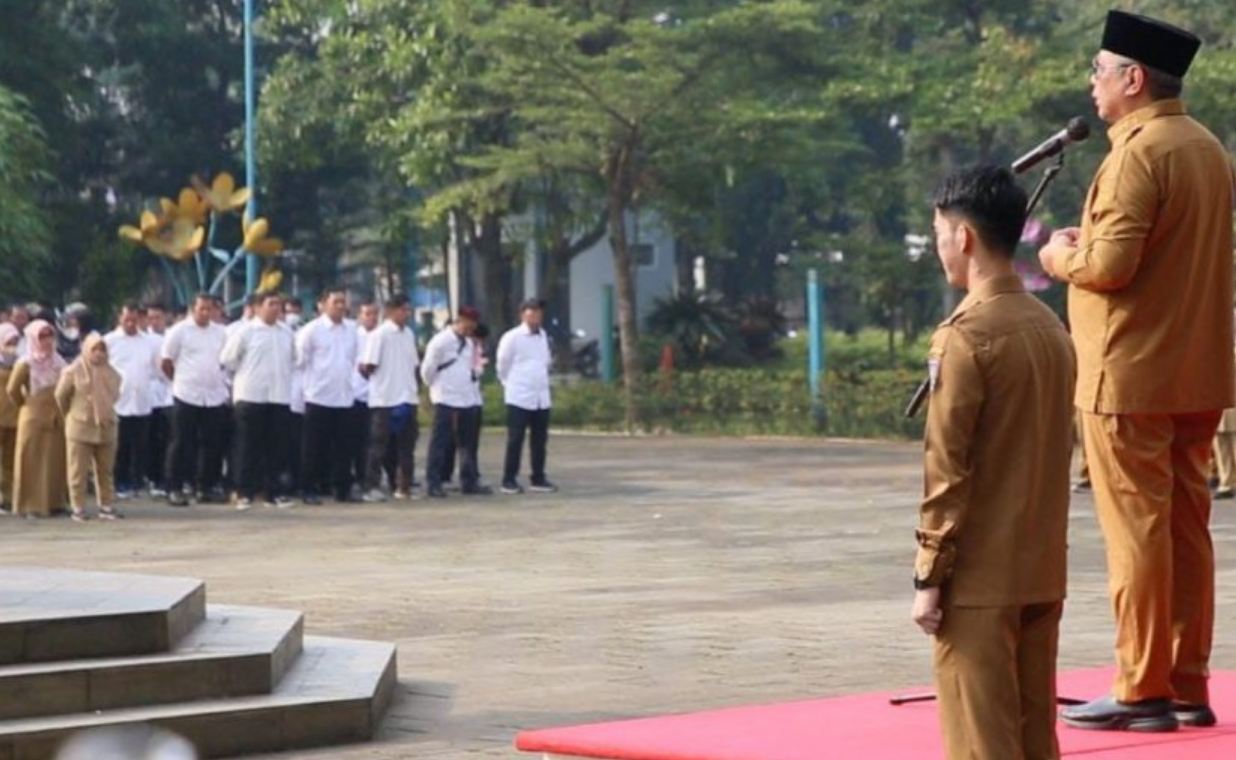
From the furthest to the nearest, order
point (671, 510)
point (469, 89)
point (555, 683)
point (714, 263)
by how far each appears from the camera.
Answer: point (714, 263) < point (469, 89) < point (671, 510) < point (555, 683)

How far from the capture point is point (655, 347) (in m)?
43.0

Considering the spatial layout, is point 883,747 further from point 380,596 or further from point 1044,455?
point 380,596

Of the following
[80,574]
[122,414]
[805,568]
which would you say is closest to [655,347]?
[122,414]

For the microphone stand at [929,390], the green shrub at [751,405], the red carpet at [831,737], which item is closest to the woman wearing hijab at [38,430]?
the green shrub at [751,405]

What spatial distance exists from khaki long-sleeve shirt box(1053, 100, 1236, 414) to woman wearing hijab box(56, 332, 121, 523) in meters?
14.6

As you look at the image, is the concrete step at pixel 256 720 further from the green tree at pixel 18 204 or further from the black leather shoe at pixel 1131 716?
the green tree at pixel 18 204

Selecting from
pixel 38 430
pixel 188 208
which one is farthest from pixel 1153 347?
pixel 188 208

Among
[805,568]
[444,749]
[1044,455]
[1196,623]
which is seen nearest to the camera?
[1044,455]

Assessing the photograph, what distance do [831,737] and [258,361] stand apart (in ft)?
49.1

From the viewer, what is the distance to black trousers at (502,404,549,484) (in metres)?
24.7

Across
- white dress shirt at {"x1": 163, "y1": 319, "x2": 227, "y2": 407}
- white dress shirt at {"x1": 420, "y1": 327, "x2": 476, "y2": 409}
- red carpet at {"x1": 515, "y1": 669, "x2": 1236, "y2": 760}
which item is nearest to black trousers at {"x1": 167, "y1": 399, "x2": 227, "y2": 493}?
white dress shirt at {"x1": 163, "y1": 319, "x2": 227, "y2": 407}

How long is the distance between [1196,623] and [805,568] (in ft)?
29.4

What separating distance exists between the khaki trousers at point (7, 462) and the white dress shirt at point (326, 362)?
2511 millimetres

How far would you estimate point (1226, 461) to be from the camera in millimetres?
22219
